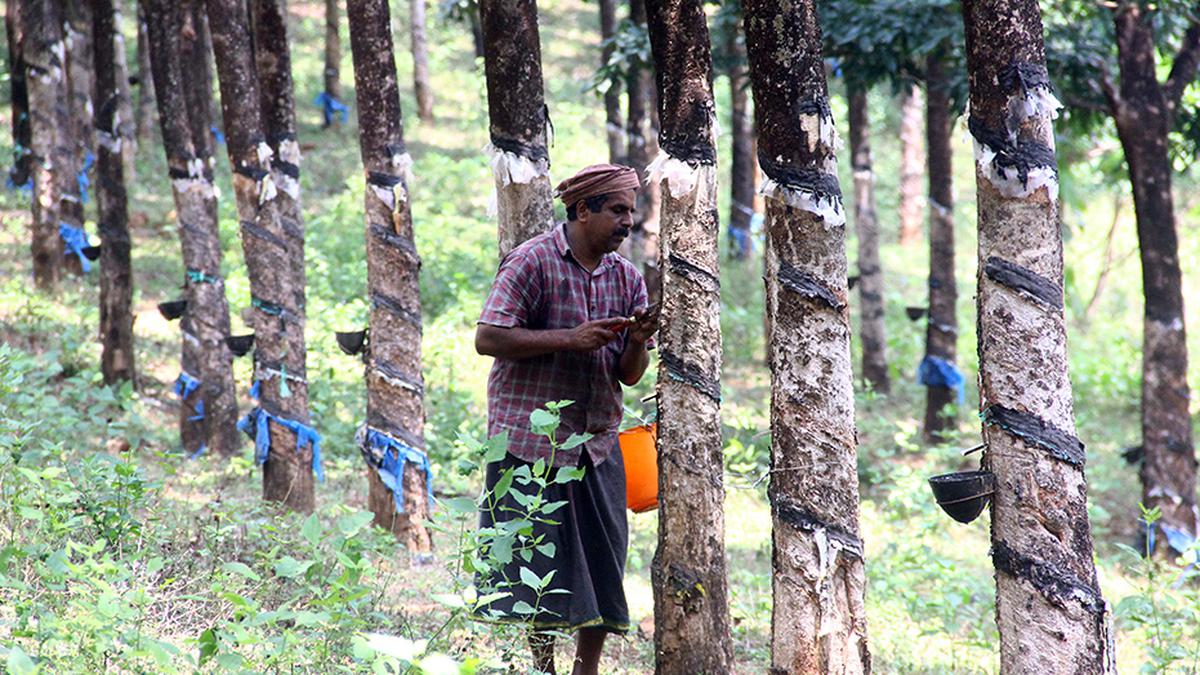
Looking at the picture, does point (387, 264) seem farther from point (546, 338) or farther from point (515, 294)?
point (546, 338)

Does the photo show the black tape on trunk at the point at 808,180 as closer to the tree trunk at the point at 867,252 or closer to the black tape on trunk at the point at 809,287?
the black tape on trunk at the point at 809,287

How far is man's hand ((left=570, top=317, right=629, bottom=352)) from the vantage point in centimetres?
434

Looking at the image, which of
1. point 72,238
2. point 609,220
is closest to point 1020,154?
point 609,220

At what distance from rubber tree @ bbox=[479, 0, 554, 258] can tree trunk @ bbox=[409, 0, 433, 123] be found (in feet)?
58.0

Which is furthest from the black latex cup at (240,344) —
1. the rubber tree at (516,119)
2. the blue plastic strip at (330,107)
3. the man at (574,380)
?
the blue plastic strip at (330,107)

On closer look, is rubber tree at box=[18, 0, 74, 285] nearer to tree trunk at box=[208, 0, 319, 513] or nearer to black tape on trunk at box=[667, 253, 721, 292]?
tree trunk at box=[208, 0, 319, 513]

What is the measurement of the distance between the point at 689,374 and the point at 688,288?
0.95ft

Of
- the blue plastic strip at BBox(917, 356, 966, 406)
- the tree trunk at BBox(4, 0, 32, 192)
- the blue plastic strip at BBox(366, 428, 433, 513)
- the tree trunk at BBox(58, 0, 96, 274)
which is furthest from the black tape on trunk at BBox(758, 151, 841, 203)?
the tree trunk at BBox(4, 0, 32, 192)

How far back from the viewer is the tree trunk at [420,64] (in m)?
22.5

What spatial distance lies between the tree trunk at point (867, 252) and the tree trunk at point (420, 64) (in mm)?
10616

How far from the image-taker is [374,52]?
686cm

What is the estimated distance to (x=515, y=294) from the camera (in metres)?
4.51

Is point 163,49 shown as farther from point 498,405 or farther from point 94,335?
point 498,405

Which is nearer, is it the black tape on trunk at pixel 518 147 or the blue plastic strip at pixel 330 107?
the black tape on trunk at pixel 518 147
